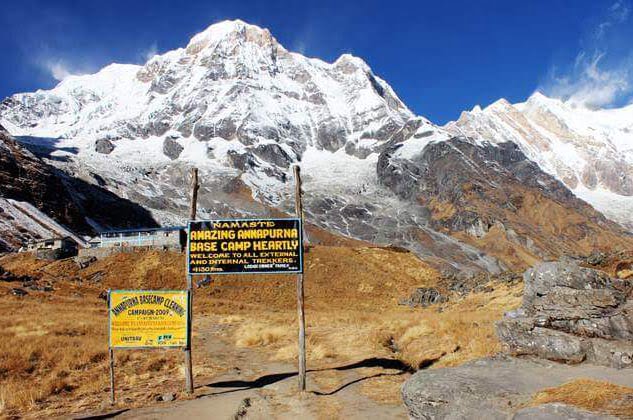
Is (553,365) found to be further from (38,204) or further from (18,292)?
(38,204)

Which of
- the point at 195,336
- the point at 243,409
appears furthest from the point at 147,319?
the point at 195,336

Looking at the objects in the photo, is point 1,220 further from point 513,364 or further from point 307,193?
point 307,193

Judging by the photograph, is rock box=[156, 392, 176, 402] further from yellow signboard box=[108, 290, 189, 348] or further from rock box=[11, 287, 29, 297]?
rock box=[11, 287, 29, 297]

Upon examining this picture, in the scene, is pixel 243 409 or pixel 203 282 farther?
pixel 203 282

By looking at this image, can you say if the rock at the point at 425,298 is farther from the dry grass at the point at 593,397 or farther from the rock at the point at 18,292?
the dry grass at the point at 593,397

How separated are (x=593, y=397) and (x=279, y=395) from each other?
Answer: 8.36 m

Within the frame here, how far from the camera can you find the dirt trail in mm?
10766

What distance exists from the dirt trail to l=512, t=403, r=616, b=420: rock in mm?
4444

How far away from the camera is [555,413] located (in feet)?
19.9

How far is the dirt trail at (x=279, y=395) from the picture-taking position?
35.3 ft

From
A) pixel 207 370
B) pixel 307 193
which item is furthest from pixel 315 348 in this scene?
pixel 307 193

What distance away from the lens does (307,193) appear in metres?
189

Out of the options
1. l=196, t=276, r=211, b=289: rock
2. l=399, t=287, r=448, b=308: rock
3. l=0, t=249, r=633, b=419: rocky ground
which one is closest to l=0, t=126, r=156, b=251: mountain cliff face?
l=196, t=276, r=211, b=289: rock

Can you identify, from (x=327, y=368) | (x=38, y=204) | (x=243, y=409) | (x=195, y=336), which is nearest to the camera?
(x=243, y=409)
